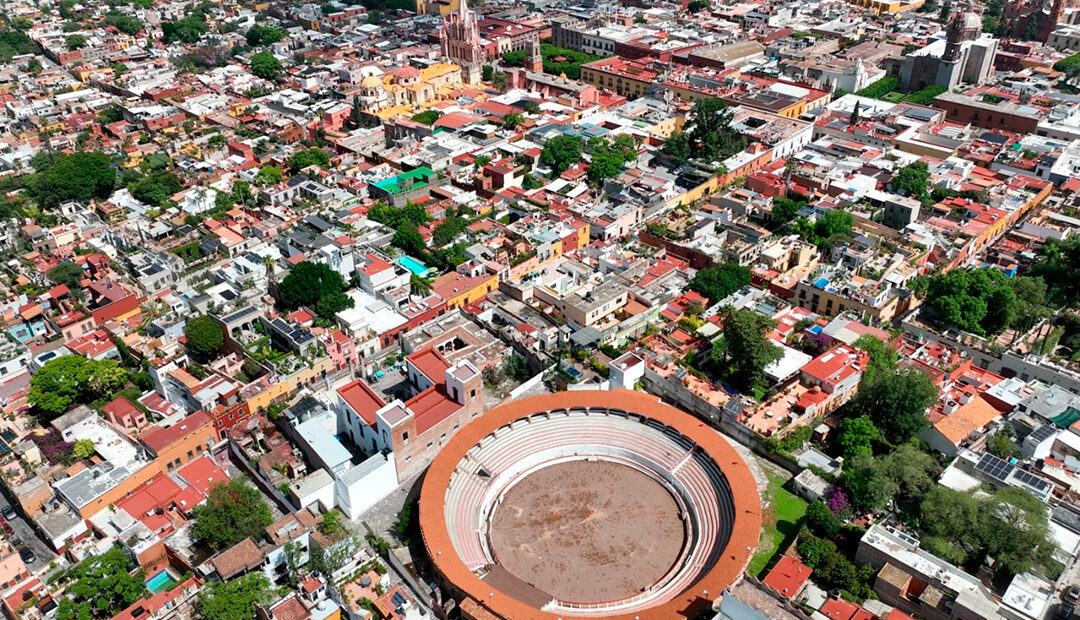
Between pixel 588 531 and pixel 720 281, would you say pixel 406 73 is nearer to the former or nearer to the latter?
pixel 720 281

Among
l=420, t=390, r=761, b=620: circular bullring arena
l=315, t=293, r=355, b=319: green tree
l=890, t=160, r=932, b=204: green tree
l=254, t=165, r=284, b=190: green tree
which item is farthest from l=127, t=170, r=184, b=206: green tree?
l=890, t=160, r=932, b=204: green tree

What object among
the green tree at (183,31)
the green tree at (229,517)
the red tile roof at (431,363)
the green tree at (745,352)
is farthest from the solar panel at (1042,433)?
the green tree at (183,31)

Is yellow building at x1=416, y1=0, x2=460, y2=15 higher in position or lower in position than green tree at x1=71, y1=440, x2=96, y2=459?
higher

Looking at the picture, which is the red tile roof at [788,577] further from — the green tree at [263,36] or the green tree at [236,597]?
the green tree at [263,36]

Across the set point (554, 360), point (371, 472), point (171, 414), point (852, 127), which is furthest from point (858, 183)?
point (171, 414)

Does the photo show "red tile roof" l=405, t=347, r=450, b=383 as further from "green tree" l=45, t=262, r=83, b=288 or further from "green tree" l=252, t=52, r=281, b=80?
"green tree" l=252, t=52, r=281, b=80

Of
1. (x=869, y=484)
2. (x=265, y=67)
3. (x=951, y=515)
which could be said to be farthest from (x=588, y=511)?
(x=265, y=67)

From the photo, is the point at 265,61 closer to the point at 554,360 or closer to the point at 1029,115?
the point at 554,360
